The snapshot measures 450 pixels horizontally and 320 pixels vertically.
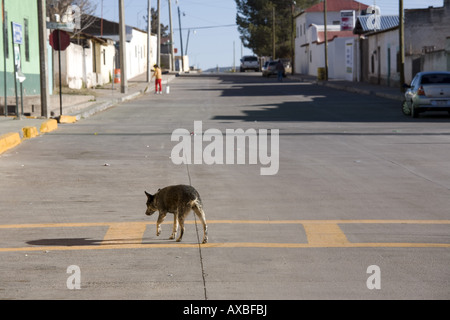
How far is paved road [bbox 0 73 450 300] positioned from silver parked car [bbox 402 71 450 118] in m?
6.66

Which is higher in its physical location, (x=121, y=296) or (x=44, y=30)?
(x=44, y=30)

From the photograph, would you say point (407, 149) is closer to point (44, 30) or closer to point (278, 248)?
point (278, 248)

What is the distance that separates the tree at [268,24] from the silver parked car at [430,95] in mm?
99766

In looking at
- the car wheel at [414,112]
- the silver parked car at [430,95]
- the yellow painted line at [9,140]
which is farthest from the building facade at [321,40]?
the yellow painted line at [9,140]

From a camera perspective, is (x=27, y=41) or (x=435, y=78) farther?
(x=27, y=41)

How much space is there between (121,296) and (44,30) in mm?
21118

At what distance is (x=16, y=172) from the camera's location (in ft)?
47.1

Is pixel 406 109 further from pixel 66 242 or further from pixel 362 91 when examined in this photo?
pixel 66 242

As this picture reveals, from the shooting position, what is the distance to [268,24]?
133125 millimetres

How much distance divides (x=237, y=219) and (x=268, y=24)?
12514cm

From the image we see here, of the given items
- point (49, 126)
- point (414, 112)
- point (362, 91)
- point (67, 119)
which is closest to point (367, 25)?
point (362, 91)

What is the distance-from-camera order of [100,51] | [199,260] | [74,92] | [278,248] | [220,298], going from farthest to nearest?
[100,51], [74,92], [278,248], [199,260], [220,298]

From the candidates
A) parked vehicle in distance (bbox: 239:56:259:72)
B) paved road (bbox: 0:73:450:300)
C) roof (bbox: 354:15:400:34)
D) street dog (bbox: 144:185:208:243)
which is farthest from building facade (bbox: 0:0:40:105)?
parked vehicle in distance (bbox: 239:56:259:72)
